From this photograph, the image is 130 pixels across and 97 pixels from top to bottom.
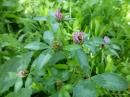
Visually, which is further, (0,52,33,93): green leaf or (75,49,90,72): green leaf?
(0,52,33,93): green leaf

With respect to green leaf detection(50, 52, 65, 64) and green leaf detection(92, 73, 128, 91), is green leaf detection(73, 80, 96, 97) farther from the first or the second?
green leaf detection(50, 52, 65, 64)

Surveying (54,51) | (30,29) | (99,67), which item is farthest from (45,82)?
(30,29)

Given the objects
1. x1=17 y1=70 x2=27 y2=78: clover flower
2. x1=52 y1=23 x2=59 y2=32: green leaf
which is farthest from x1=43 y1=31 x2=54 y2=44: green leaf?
x1=17 y1=70 x2=27 y2=78: clover flower

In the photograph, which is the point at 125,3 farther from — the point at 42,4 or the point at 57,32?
the point at 57,32

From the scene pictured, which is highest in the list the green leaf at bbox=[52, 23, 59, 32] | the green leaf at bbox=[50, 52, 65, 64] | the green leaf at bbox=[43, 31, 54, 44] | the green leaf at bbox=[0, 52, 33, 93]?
the green leaf at bbox=[52, 23, 59, 32]

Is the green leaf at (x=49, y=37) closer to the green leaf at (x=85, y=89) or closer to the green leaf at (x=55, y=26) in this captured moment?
the green leaf at (x=55, y=26)

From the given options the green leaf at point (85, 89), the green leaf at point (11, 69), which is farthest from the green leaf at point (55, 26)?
the green leaf at point (85, 89)
